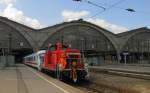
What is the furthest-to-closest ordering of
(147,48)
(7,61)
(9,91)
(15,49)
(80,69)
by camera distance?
(147,48) < (15,49) < (7,61) < (80,69) < (9,91)

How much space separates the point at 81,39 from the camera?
510 feet

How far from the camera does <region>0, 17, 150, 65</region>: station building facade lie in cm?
15450

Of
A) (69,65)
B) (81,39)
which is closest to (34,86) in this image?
(69,65)

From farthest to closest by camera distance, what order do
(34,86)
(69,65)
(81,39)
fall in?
(81,39)
(69,65)
(34,86)

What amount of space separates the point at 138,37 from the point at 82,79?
5338 inches

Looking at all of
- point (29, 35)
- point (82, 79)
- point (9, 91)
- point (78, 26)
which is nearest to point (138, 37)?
point (78, 26)

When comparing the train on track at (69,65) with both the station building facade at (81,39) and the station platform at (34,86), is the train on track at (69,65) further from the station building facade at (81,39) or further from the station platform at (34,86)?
the station building facade at (81,39)

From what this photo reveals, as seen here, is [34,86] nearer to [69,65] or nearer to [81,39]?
[69,65]

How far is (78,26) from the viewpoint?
162375 mm

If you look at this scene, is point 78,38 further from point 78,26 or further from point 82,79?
point 82,79

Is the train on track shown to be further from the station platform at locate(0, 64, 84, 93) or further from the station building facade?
the station building facade

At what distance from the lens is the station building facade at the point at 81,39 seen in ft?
507

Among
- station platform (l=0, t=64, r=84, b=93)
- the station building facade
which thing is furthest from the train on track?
the station building facade

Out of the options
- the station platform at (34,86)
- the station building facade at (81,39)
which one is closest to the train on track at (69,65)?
the station platform at (34,86)
